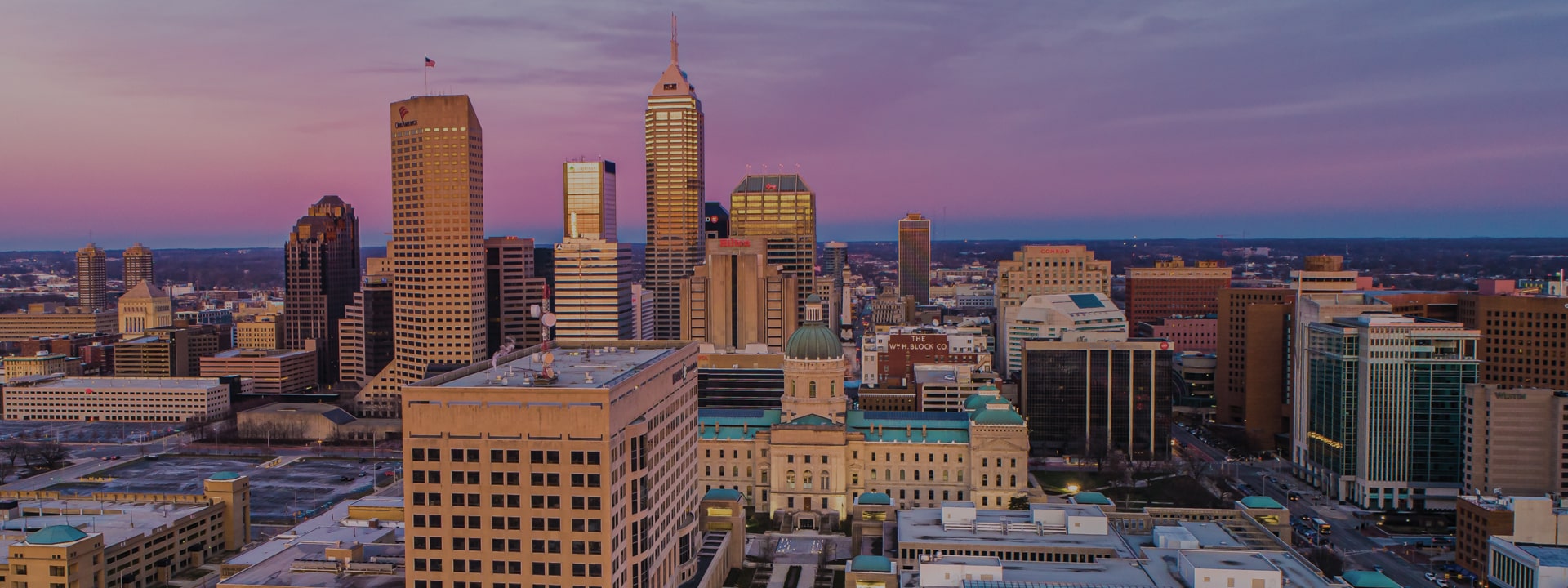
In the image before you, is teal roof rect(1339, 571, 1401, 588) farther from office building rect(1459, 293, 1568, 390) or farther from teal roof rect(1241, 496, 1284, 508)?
office building rect(1459, 293, 1568, 390)

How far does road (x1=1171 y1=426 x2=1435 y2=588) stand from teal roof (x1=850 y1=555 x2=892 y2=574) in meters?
52.0

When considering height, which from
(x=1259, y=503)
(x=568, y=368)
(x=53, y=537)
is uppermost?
(x=568, y=368)

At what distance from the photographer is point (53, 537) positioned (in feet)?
346

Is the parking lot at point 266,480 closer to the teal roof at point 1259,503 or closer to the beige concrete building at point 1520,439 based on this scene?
the teal roof at point 1259,503

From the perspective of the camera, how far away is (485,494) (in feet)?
238

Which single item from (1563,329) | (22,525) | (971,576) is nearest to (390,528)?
(22,525)

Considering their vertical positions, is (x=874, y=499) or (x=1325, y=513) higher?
(x=874, y=499)

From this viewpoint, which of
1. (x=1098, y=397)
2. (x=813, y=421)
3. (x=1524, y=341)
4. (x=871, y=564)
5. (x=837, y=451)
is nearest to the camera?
(x=871, y=564)

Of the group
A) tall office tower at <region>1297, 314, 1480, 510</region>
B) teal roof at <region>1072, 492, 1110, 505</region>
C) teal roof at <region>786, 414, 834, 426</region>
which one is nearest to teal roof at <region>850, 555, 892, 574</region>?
teal roof at <region>1072, 492, 1110, 505</region>

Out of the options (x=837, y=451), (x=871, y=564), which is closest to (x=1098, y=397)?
(x=837, y=451)

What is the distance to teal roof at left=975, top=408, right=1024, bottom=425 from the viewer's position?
148 m

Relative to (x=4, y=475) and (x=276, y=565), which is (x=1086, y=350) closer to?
(x=276, y=565)

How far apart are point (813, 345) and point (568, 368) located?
232ft

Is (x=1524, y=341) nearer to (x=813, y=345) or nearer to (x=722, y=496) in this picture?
(x=813, y=345)
